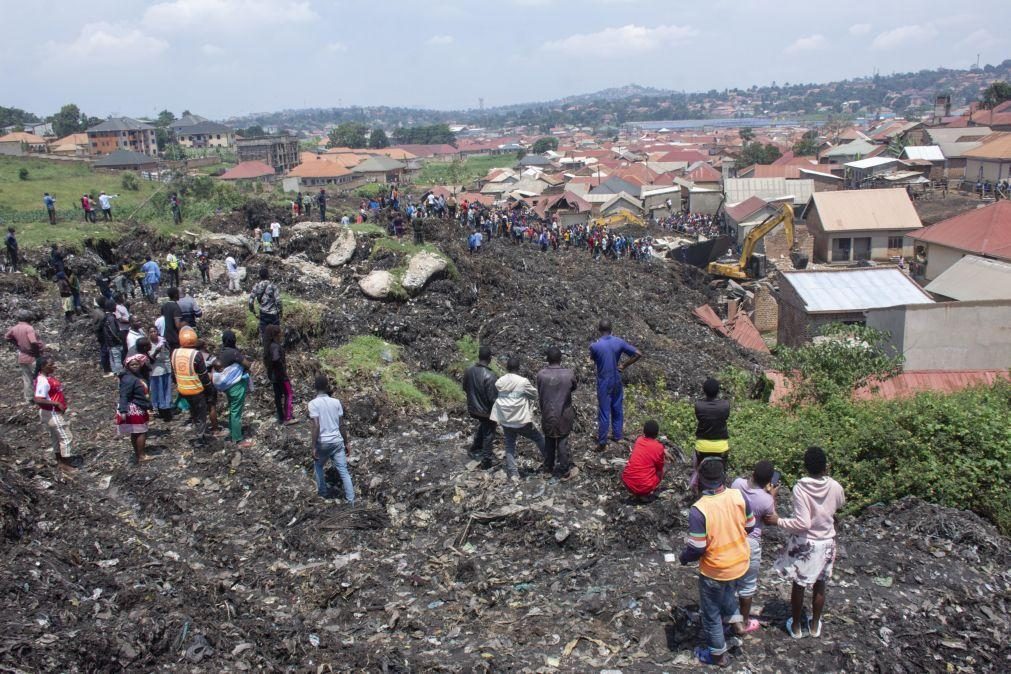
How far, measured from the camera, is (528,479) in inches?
263

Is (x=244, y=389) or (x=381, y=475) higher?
(x=244, y=389)

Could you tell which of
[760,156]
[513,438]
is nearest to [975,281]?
[513,438]

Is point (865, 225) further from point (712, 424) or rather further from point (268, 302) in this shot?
point (712, 424)

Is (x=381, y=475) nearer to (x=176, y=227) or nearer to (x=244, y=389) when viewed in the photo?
(x=244, y=389)

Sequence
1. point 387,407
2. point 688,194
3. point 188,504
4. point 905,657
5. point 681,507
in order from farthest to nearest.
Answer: point 688,194, point 387,407, point 188,504, point 681,507, point 905,657

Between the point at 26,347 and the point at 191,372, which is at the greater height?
the point at 26,347

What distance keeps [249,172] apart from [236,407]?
56266 mm

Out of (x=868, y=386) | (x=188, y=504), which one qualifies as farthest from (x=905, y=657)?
(x=868, y=386)

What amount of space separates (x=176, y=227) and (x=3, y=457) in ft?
37.0

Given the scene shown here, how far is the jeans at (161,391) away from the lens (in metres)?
8.10

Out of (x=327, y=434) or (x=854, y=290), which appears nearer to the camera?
(x=327, y=434)

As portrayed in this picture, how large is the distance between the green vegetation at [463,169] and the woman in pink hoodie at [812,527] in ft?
170

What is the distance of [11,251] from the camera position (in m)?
14.4

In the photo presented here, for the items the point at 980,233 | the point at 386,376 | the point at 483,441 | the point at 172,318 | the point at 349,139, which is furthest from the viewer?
the point at 349,139
